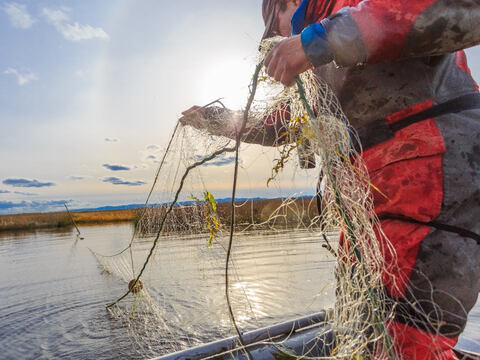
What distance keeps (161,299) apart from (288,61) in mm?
5918

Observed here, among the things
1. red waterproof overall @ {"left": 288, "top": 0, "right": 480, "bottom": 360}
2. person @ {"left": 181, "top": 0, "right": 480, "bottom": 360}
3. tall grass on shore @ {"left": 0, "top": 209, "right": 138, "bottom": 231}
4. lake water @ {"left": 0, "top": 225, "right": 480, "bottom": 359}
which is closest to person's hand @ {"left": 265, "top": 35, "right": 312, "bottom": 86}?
person @ {"left": 181, "top": 0, "right": 480, "bottom": 360}

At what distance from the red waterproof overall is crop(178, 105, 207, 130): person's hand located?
3.55 ft

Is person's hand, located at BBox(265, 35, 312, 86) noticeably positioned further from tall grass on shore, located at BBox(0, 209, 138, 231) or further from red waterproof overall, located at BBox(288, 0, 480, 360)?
tall grass on shore, located at BBox(0, 209, 138, 231)

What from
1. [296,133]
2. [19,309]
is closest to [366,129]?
[296,133]

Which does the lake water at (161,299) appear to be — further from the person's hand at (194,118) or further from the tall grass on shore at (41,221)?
the tall grass on shore at (41,221)

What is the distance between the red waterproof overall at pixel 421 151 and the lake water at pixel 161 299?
0.58 metres

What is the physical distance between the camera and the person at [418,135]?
1.17 meters

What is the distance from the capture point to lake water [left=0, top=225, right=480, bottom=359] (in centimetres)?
418

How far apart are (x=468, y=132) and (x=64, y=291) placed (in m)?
8.00

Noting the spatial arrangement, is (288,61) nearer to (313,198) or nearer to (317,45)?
(317,45)

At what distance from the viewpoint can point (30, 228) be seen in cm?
2477

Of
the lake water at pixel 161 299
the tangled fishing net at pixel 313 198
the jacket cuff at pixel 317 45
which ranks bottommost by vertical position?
the lake water at pixel 161 299

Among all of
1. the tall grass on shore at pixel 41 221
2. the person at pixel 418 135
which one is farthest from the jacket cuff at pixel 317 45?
the tall grass on shore at pixel 41 221

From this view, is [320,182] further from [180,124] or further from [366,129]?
[180,124]
